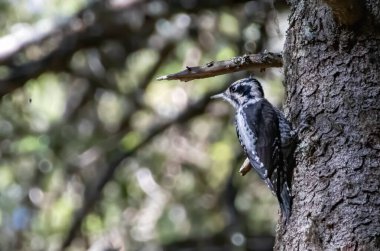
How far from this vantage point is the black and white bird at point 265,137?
355 cm

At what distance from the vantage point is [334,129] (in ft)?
11.1

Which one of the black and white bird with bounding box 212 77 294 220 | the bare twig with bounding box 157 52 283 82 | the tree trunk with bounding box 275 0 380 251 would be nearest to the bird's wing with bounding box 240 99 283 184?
the black and white bird with bounding box 212 77 294 220

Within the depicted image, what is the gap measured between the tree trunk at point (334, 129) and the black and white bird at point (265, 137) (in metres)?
0.06

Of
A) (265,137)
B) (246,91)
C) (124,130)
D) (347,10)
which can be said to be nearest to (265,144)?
(265,137)

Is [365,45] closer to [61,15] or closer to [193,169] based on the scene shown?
[61,15]

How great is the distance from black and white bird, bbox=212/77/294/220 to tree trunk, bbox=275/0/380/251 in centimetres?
6

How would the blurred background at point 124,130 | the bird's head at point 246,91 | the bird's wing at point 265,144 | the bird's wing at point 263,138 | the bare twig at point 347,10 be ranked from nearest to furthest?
the bare twig at point 347,10
the bird's wing at point 265,144
the bird's wing at point 263,138
the bird's head at point 246,91
the blurred background at point 124,130

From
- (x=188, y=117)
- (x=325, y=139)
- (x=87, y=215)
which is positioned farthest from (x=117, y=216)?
(x=325, y=139)

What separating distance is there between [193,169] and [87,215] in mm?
1220

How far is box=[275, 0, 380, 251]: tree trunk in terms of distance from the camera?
3211mm

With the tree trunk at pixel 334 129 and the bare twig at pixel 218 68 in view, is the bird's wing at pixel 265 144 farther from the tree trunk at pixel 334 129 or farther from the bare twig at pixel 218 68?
the bare twig at pixel 218 68

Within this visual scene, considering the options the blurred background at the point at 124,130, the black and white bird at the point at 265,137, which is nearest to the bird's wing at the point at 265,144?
the black and white bird at the point at 265,137

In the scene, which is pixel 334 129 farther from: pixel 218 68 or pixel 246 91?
pixel 246 91

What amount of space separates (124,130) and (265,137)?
3428 millimetres
